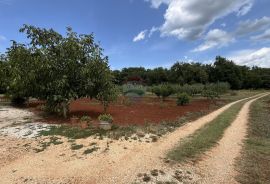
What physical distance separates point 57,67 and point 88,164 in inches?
333

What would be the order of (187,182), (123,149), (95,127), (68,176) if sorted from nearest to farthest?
(187,182) < (68,176) < (123,149) < (95,127)

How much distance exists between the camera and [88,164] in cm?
698

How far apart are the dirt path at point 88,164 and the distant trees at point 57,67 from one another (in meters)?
6.09

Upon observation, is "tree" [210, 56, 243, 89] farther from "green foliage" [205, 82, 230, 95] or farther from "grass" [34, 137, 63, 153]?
"grass" [34, 137, 63, 153]

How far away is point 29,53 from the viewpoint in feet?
47.6

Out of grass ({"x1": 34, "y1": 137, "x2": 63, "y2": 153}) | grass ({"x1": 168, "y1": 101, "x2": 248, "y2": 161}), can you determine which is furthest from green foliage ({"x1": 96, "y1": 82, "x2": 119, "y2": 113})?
grass ({"x1": 34, "y1": 137, "x2": 63, "y2": 153})

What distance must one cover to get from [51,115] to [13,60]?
3.79m

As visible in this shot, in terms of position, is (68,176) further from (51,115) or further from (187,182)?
(51,115)

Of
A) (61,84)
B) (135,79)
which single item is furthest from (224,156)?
(135,79)

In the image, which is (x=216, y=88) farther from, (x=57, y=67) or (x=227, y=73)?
(x=227, y=73)

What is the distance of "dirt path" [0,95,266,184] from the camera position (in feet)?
20.2

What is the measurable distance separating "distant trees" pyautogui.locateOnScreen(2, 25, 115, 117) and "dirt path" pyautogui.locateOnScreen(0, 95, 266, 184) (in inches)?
240

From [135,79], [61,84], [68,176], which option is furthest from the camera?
[135,79]

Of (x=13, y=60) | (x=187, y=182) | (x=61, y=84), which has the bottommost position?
(x=187, y=182)
